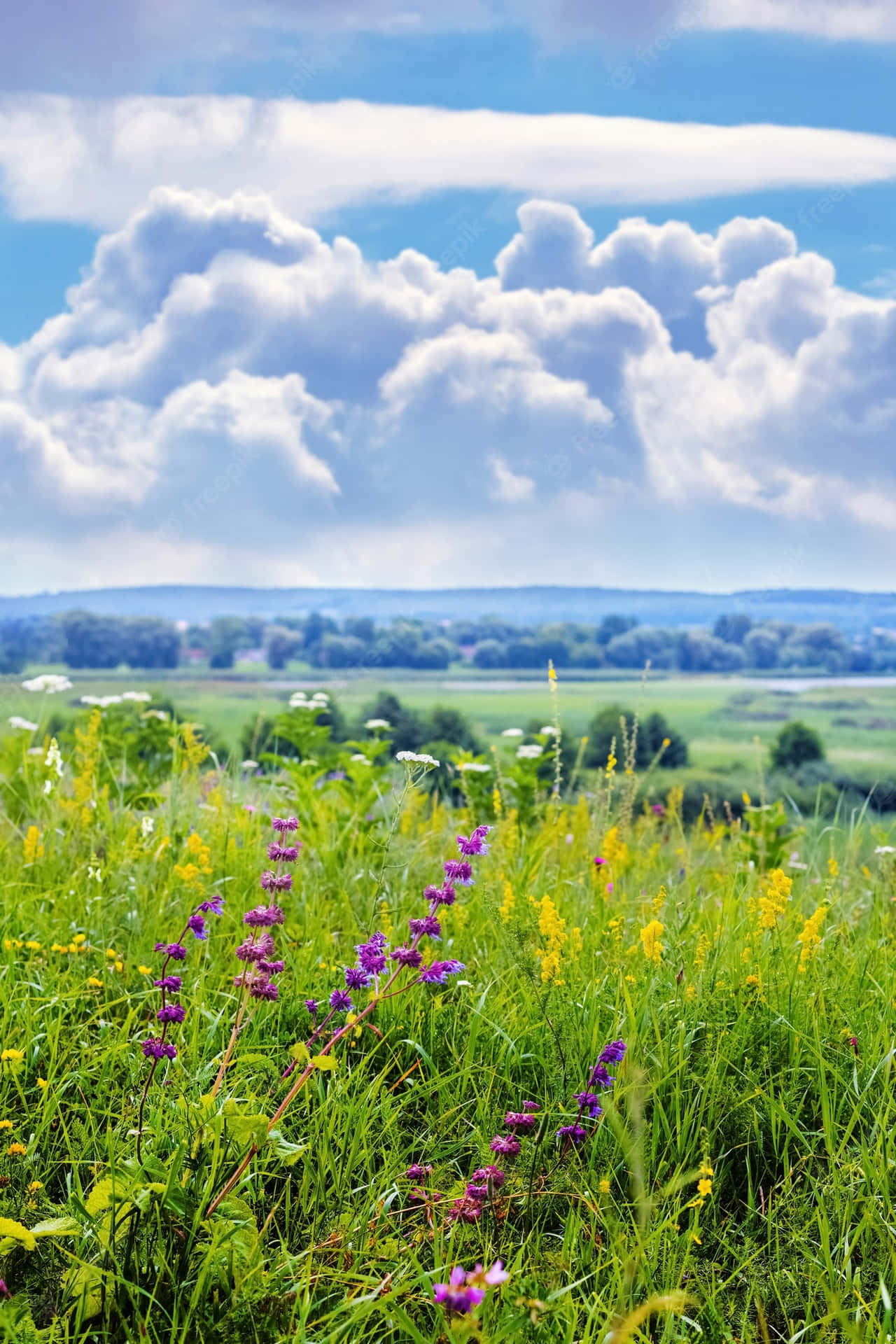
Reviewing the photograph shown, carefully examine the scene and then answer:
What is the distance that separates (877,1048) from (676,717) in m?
12.3

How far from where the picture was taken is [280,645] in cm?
1905

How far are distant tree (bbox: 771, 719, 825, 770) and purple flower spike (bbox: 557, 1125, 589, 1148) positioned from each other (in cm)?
1177

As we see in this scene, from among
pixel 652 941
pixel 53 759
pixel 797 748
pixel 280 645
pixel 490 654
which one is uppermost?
pixel 280 645

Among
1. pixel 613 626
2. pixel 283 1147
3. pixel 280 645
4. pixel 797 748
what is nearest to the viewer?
pixel 283 1147

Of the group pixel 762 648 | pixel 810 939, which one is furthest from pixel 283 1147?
pixel 762 648

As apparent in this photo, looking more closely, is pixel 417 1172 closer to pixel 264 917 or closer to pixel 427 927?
pixel 427 927

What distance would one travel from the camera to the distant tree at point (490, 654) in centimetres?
1734

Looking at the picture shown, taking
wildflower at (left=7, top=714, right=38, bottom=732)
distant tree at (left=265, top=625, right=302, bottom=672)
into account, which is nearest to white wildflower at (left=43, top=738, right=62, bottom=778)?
wildflower at (left=7, top=714, right=38, bottom=732)

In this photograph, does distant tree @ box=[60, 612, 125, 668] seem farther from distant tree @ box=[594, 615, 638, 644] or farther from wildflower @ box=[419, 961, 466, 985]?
wildflower @ box=[419, 961, 466, 985]

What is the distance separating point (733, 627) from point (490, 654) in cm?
700

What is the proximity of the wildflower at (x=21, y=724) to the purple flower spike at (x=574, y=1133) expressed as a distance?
14.5 ft

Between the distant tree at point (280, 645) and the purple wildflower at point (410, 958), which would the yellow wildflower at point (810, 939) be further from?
the distant tree at point (280, 645)

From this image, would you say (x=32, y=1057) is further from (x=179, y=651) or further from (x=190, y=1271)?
(x=179, y=651)

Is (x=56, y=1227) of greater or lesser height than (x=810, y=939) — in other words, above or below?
below
